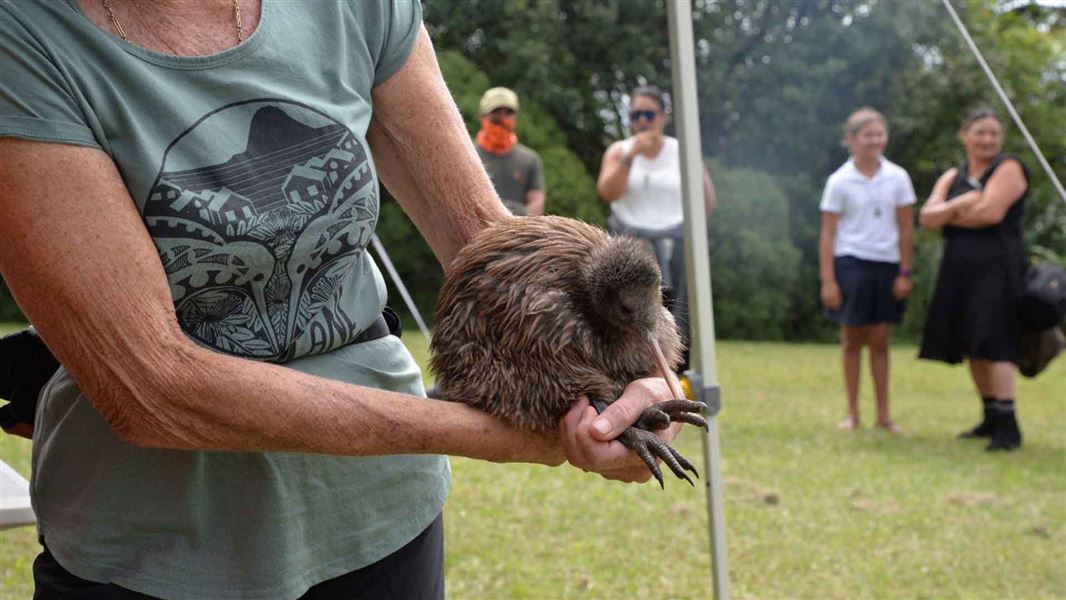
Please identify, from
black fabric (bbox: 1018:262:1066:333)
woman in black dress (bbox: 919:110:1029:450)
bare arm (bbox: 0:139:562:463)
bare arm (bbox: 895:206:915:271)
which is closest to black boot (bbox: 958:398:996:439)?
woman in black dress (bbox: 919:110:1029:450)

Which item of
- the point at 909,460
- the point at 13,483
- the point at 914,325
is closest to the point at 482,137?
the point at 909,460

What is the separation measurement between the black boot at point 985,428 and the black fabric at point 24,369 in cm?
636

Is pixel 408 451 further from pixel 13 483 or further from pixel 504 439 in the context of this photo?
pixel 13 483

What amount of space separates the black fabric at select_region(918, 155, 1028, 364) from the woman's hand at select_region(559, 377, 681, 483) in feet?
19.1

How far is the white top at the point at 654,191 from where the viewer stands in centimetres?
747

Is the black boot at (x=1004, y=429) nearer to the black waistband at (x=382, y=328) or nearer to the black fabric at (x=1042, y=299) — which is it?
the black fabric at (x=1042, y=299)

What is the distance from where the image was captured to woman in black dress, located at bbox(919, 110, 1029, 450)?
Result: 259 inches

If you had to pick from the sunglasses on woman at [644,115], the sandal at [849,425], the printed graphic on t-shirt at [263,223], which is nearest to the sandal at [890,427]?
the sandal at [849,425]

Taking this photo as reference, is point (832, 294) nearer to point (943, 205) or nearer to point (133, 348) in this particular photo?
point (943, 205)

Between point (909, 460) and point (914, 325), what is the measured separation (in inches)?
303

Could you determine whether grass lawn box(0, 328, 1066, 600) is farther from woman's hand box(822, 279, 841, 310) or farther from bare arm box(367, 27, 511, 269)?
bare arm box(367, 27, 511, 269)

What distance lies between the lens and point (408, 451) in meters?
1.27

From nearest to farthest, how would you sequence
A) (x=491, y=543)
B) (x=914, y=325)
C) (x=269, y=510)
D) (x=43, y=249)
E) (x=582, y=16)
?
(x=43, y=249) → (x=269, y=510) → (x=491, y=543) → (x=582, y=16) → (x=914, y=325)

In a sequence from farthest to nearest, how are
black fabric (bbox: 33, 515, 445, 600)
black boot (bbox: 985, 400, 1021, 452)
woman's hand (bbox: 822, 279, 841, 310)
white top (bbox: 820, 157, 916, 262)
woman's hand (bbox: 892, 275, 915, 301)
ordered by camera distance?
woman's hand (bbox: 822, 279, 841, 310) < white top (bbox: 820, 157, 916, 262) < woman's hand (bbox: 892, 275, 915, 301) < black boot (bbox: 985, 400, 1021, 452) < black fabric (bbox: 33, 515, 445, 600)
